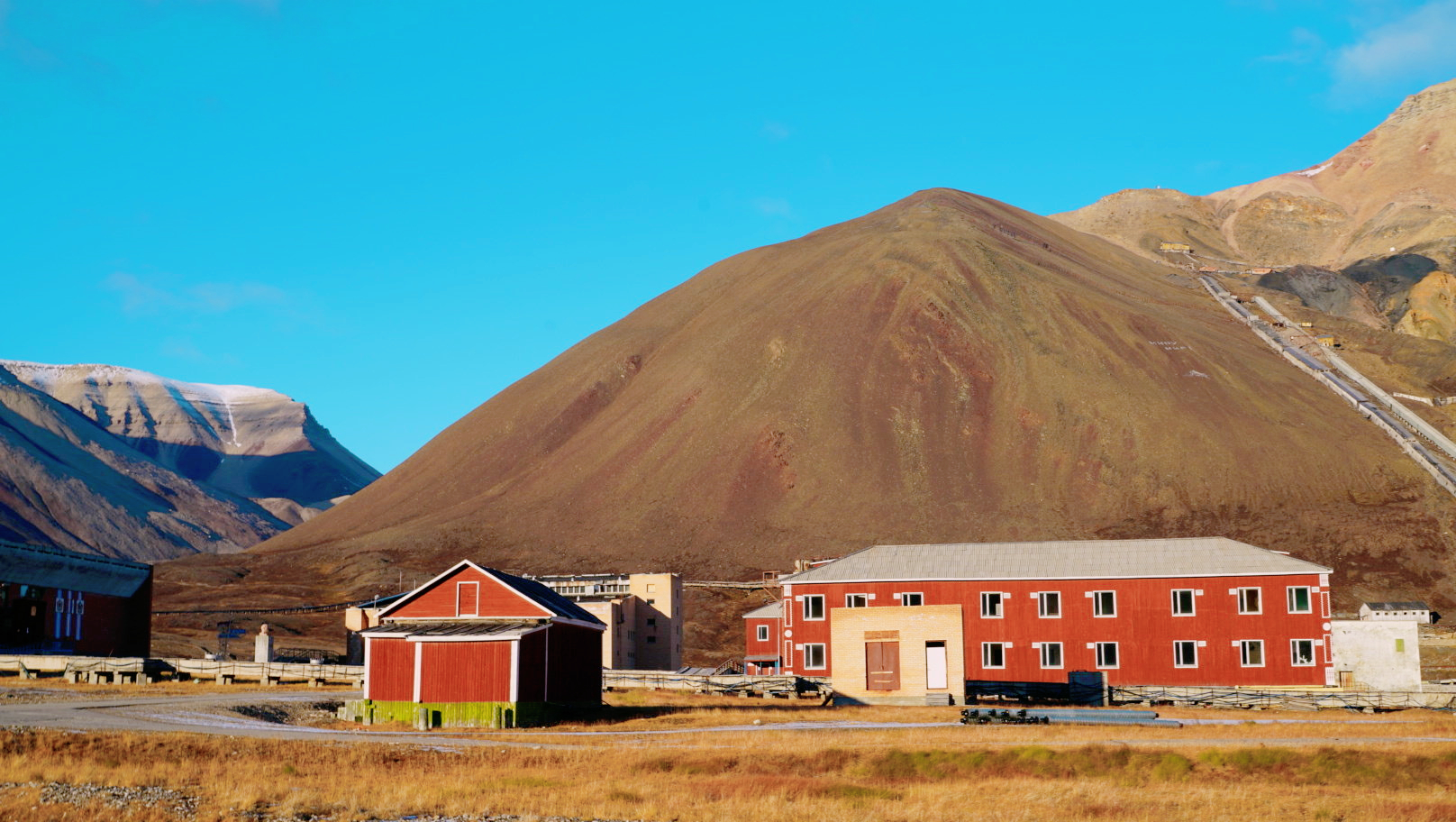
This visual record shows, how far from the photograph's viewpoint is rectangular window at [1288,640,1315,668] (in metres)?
70.8

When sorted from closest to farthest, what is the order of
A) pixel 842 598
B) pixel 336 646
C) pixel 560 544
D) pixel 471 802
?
1. pixel 471 802
2. pixel 842 598
3. pixel 336 646
4. pixel 560 544

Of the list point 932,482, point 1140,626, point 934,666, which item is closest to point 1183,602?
point 1140,626

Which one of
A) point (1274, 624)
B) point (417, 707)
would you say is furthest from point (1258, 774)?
point (1274, 624)

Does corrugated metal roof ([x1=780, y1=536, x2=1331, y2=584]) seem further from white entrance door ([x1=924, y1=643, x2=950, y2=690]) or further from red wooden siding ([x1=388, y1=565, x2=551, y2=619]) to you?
red wooden siding ([x1=388, y1=565, x2=551, y2=619])

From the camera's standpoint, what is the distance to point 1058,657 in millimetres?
75000

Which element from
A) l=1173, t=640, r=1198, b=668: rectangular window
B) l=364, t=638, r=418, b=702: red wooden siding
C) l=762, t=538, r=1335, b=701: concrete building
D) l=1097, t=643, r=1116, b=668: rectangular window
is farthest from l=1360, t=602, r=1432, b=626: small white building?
l=364, t=638, r=418, b=702: red wooden siding

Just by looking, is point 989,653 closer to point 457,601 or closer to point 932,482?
point 457,601

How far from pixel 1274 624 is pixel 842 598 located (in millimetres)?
23059

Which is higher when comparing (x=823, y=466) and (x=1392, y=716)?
(x=823, y=466)

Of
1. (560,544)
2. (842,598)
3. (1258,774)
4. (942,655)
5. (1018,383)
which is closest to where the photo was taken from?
(1258,774)

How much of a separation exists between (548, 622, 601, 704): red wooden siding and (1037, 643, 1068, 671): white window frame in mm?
28103

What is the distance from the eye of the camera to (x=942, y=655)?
6244 centimetres

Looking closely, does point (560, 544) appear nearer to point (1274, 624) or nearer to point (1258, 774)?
point (1274, 624)

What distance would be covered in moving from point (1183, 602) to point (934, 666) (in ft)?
60.6
